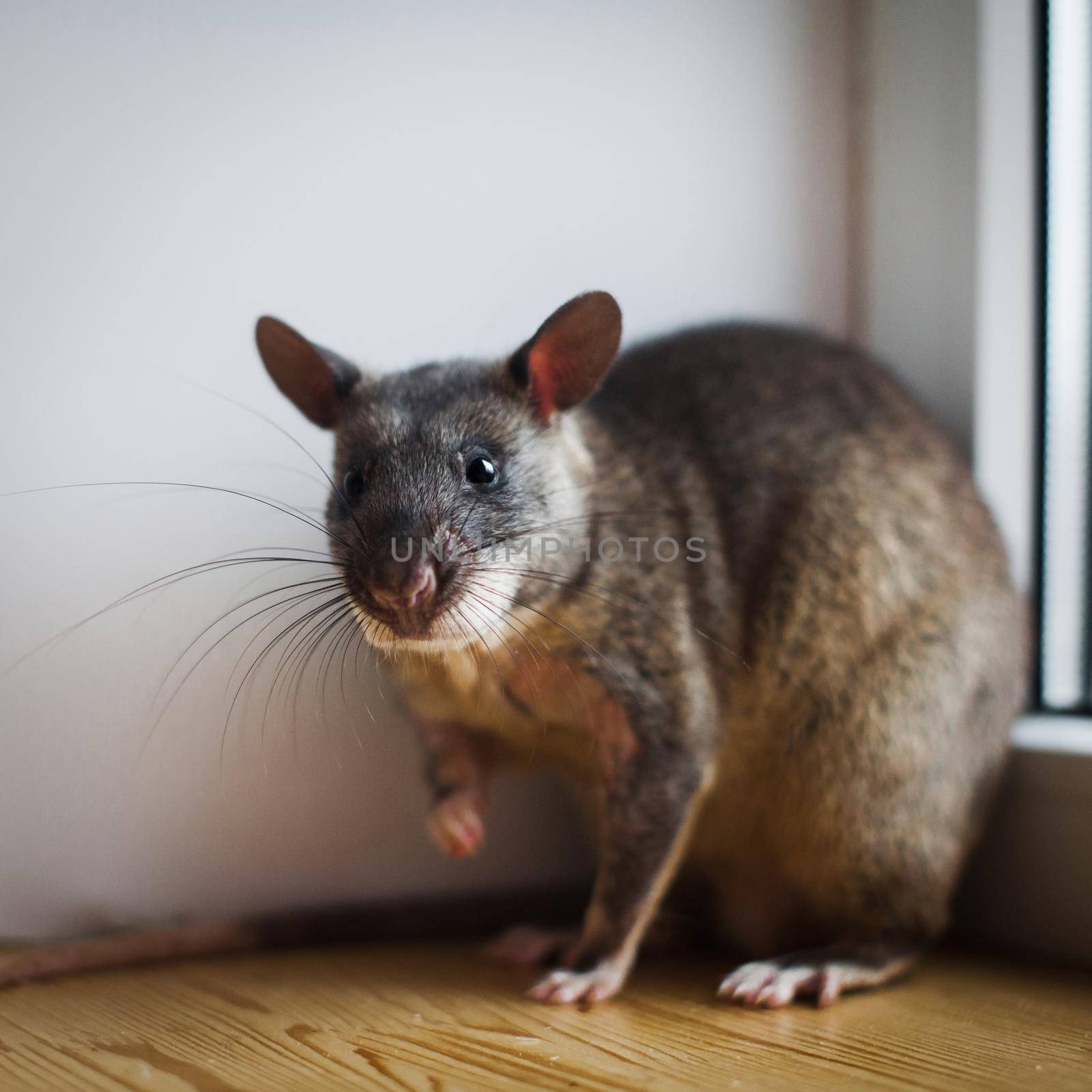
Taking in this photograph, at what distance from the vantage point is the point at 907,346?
8.85ft

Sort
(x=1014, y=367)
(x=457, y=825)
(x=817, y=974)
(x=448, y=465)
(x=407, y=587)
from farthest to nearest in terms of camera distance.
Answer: (x=1014, y=367), (x=457, y=825), (x=817, y=974), (x=448, y=465), (x=407, y=587)

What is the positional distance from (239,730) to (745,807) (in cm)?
105

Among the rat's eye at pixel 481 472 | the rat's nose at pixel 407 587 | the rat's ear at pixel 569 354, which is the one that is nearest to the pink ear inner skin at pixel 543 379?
the rat's ear at pixel 569 354

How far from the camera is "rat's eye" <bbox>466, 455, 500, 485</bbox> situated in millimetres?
1866

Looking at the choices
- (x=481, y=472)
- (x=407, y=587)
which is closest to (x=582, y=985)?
(x=407, y=587)

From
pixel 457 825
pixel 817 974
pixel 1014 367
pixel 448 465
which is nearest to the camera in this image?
pixel 448 465

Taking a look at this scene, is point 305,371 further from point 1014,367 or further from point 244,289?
point 1014,367

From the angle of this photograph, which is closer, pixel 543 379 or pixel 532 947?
pixel 543 379

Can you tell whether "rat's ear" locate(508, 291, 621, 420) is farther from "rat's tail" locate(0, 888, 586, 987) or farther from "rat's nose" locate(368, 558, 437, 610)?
"rat's tail" locate(0, 888, 586, 987)

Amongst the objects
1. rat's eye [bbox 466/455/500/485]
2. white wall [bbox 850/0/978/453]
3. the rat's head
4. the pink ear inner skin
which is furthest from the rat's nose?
white wall [bbox 850/0/978/453]

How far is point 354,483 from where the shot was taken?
189cm

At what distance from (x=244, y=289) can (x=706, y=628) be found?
3.79ft

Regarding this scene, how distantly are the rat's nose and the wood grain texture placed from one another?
0.68 meters

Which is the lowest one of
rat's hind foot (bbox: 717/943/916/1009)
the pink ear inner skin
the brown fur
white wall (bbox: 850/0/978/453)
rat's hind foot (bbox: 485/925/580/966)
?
rat's hind foot (bbox: 485/925/580/966)
